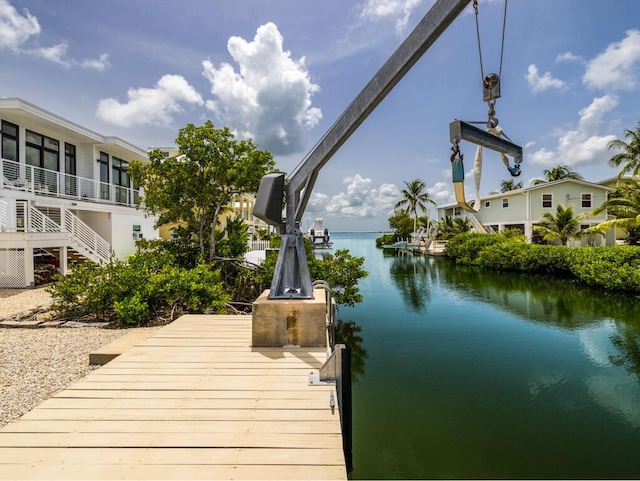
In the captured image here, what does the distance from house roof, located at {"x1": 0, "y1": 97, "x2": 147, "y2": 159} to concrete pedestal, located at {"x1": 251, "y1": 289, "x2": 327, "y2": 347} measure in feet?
48.6

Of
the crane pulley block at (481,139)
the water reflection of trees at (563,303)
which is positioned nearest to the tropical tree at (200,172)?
the crane pulley block at (481,139)

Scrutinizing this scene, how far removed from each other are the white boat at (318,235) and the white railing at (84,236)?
33727 millimetres

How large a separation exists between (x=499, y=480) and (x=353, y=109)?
5.53 metres

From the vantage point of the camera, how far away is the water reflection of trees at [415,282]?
56.2 ft

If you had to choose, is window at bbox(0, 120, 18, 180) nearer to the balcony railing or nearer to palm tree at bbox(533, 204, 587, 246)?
the balcony railing

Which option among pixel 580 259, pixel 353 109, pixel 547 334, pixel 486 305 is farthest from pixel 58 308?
pixel 580 259

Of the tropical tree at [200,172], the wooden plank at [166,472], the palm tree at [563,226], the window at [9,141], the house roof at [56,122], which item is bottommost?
the wooden plank at [166,472]

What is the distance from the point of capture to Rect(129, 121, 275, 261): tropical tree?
12023mm

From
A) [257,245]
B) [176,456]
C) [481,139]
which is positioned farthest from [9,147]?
[481,139]

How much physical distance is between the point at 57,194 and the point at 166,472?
56.2 ft

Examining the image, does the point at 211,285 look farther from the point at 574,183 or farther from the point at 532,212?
the point at 574,183

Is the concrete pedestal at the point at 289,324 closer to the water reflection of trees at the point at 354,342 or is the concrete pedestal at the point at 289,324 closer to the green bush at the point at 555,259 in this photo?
the water reflection of trees at the point at 354,342

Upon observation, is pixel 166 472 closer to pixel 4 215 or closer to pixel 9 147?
pixel 4 215

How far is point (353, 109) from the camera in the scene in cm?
508
